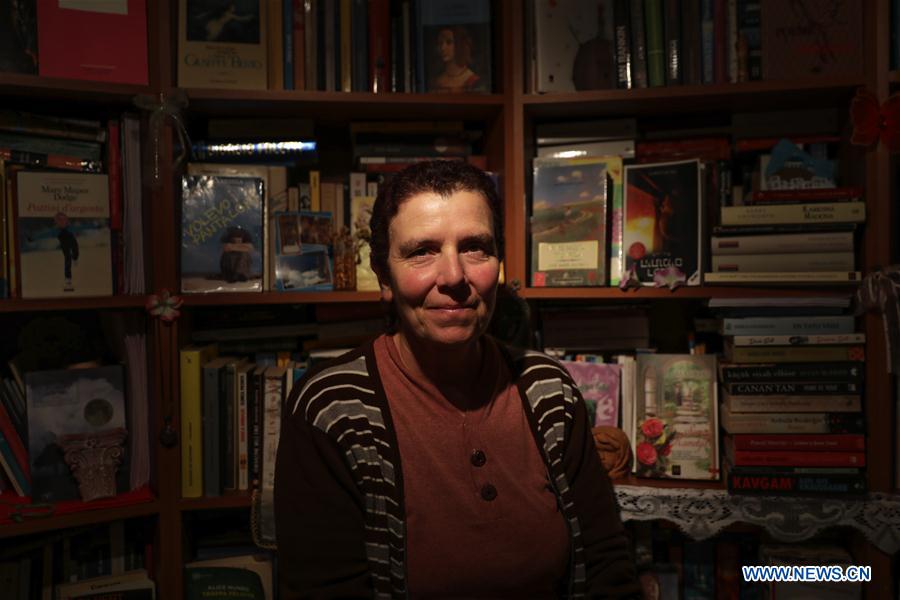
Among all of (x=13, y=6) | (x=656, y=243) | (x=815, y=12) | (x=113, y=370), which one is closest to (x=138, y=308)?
(x=113, y=370)

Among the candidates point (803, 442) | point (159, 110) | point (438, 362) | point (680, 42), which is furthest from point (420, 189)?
point (803, 442)

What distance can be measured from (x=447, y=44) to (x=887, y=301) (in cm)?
117

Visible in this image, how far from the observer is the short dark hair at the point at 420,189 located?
1137 mm

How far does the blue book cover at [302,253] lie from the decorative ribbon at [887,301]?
1235 millimetres

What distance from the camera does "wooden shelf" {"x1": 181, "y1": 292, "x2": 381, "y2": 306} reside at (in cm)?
144

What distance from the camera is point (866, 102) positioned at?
137 centimetres

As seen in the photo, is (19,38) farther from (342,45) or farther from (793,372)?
(793,372)

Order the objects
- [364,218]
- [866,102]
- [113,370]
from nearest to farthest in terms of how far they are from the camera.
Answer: [866,102] → [113,370] → [364,218]

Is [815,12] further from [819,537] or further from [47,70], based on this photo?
[47,70]

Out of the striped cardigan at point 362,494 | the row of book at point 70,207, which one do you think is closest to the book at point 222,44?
the row of book at point 70,207

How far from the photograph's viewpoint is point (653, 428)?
151 cm

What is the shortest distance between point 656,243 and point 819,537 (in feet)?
2.75

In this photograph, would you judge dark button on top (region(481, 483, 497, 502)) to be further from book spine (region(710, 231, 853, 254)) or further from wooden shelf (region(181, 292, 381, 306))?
book spine (region(710, 231, 853, 254))

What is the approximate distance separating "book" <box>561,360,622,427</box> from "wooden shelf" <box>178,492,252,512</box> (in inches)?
33.9
